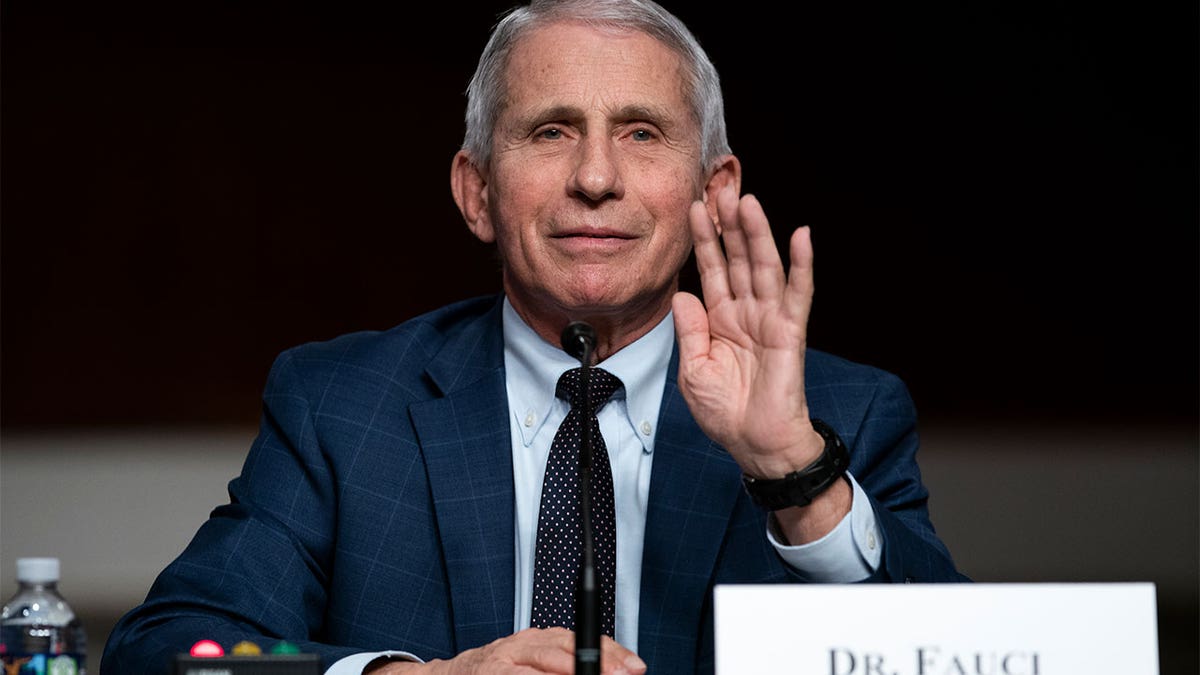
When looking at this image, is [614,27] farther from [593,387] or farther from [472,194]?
[593,387]

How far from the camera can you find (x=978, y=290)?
248 inches

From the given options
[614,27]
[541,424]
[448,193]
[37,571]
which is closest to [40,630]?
[37,571]

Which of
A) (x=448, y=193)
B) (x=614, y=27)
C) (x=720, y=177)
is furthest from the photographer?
(x=448, y=193)

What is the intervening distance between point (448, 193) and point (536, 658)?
4.92 meters

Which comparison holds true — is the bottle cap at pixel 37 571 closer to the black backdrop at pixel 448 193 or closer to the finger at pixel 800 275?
the finger at pixel 800 275

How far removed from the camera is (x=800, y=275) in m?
1.63

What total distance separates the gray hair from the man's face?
22mm

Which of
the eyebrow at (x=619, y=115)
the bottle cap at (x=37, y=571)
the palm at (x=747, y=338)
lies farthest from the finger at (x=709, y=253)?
the bottle cap at (x=37, y=571)

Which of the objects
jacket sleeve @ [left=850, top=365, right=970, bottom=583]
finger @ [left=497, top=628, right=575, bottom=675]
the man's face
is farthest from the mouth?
finger @ [left=497, top=628, right=575, bottom=675]

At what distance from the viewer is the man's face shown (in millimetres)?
2004

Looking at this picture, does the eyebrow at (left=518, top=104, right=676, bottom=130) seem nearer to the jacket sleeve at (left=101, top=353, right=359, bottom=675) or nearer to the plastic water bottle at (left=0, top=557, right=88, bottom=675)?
the jacket sleeve at (left=101, top=353, right=359, bottom=675)

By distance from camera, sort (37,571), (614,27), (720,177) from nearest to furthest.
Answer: (37,571) → (614,27) → (720,177)

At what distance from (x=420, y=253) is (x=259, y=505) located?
4362 mm

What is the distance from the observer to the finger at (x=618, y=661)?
148cm
